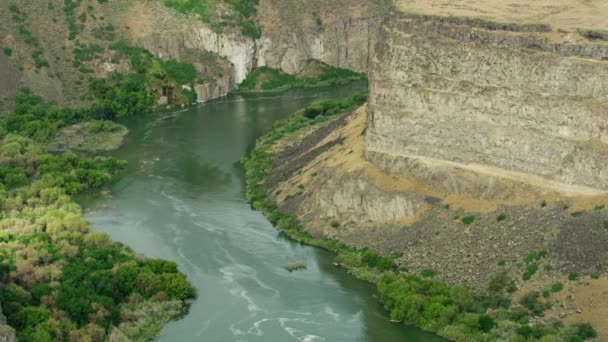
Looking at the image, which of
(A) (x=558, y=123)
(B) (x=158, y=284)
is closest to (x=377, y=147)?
(A) (x=558, y=123)

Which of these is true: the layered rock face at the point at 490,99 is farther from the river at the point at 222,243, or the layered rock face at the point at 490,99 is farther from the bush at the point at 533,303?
the river at the point at 222,243

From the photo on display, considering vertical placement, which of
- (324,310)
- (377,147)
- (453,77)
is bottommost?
(324,310)

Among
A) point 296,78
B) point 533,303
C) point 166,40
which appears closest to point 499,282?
point 533,303

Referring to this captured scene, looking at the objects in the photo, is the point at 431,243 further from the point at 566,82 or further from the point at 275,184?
the point at 275,184

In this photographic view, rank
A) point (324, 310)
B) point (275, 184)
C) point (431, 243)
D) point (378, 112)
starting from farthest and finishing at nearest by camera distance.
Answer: point (275, 184) → point (378, 112) → point (431, 243) → point (324, 310)

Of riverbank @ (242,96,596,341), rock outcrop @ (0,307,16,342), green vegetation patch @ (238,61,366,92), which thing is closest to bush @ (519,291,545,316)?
riverbank @ (242,96,596,341)
